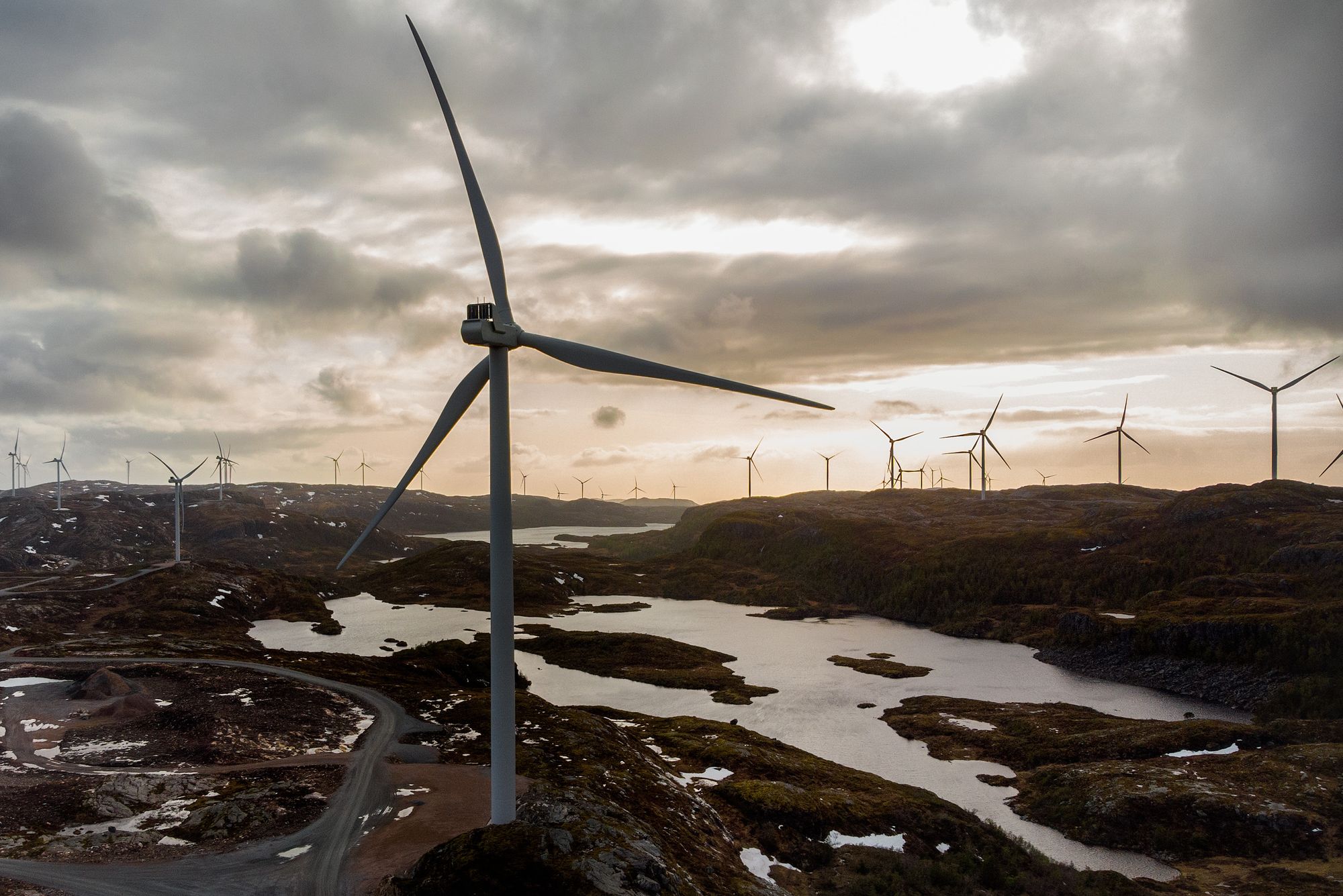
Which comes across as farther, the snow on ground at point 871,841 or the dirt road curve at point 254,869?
the snow on ground at point 871,841

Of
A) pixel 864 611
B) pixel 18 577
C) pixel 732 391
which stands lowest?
pixel 864 611

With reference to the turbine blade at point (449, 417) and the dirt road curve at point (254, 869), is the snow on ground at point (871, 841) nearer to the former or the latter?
the dirt road curve at point (254, 869)

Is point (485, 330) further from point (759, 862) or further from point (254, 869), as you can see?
point (759, 862)

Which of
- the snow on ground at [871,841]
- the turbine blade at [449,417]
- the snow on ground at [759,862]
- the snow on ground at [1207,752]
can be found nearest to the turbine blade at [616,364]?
the turbine blade at [449,417]

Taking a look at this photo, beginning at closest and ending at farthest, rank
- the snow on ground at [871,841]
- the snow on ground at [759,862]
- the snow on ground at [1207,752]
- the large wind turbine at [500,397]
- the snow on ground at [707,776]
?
the large wind turbine at [500,397] → the snow on ground at [759,862] → the snow on ground at [871,841] → the snow on ground at [707,776] → the snow on ground at [1207,752]

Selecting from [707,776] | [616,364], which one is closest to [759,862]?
[707,776]

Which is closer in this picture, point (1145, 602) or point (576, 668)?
point (576, 668)

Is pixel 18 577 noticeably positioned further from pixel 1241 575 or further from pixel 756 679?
pixel 1241 575

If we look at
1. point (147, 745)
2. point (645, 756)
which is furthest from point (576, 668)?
point (147, 745)
